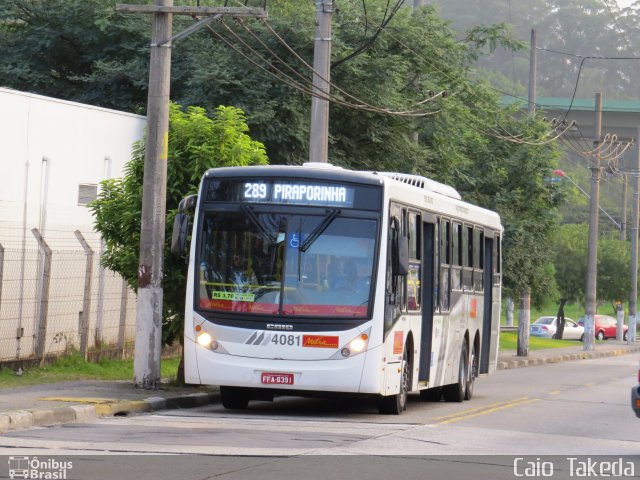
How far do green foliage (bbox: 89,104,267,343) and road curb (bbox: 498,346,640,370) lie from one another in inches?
715

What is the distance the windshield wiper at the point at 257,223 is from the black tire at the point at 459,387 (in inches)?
245

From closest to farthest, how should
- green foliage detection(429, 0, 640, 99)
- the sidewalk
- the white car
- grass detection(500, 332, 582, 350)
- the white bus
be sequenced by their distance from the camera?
the sidewalk, the white bus, grass detection(500, 332, 582, 350), the white car, green foliage detection(429, 0, 640, 99)

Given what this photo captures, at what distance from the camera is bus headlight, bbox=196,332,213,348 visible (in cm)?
1673

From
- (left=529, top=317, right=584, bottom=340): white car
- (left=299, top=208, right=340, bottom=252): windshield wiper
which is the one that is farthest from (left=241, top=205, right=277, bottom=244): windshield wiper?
(left=529, top=317, right=584, bottom=340): white car

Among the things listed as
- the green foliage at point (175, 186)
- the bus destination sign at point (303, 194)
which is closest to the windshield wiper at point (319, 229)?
the bus destination sign at point (303, 194)

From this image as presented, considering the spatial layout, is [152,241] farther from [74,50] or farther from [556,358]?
[556,358]

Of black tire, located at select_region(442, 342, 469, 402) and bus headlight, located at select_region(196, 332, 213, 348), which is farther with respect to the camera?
black tire, located at select_region(442, 342, 469, 402)

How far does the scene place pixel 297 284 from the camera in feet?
54.6

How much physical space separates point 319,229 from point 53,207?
8450 millimetres

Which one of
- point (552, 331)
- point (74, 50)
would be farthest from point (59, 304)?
point (552, 331)

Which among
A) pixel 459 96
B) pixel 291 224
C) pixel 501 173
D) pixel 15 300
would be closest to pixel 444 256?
pixel 291 224

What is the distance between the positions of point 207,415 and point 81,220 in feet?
29.4

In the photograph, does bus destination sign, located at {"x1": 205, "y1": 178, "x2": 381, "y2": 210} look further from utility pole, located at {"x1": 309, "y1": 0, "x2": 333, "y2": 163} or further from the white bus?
utility pole, located at {"x1": 309, "y1": 0, "x2": 333, "y2": 163}

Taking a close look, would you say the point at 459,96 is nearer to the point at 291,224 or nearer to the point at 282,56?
the point at 282,56
